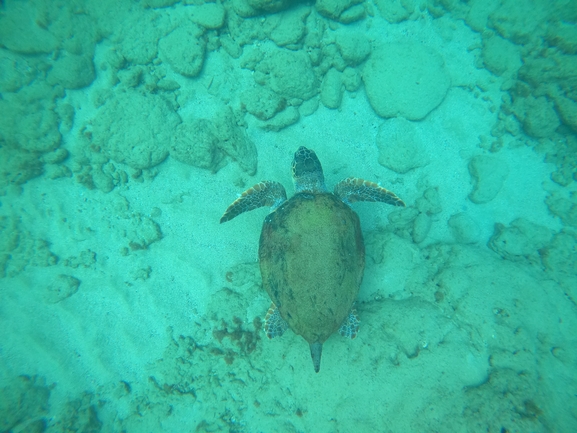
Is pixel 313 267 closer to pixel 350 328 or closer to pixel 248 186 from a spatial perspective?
pixel 350 328

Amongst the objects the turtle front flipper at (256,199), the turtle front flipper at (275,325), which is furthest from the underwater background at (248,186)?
the turtle front flipper at (256,199)

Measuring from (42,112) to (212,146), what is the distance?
3306 millimetres

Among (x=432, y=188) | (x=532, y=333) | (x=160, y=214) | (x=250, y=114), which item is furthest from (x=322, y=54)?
(x=532, y=333)

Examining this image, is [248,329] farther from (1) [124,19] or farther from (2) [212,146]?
(1) [124,19]

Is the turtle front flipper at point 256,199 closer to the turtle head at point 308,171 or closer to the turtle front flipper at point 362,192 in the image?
the turtle head at point 308,171

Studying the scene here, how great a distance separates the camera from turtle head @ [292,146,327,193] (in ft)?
15.5

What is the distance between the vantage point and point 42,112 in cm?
518

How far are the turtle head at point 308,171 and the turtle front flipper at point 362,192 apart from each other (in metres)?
0.37

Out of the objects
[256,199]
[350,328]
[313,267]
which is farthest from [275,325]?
[256,199]

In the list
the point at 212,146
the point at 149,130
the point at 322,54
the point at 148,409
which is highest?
the point at 322,54

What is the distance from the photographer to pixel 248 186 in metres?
5.40

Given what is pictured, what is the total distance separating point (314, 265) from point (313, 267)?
0.03 m

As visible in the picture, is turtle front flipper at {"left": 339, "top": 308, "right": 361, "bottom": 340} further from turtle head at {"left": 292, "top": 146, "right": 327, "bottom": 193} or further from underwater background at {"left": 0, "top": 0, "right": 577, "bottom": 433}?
turtle head at {"left": 292, "top": 146, "right": 327, "bottom": 193}

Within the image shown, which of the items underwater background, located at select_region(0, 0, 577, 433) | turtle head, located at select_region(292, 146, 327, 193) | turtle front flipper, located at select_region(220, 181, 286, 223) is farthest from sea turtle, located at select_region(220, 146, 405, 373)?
underwater background, located at select_region(0, 0, 577, 433)
